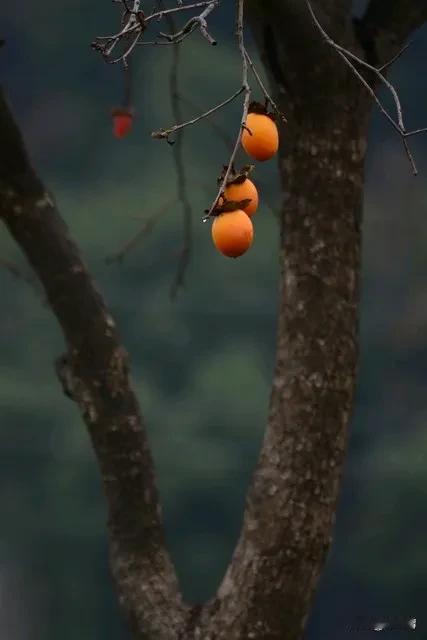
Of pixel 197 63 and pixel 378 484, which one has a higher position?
pixel 197 63

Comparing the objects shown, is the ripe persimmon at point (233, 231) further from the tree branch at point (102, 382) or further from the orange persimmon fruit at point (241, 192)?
the tree branch at point (102, 382)

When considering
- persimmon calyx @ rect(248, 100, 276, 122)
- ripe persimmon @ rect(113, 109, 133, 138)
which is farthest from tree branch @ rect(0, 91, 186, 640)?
persimmon calyx @ rect(248, 100, 276, 122)

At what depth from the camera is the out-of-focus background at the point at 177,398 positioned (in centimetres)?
218

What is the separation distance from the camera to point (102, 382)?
1519 millimetres

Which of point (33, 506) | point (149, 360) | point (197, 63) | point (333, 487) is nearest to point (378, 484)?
point (149, 360)

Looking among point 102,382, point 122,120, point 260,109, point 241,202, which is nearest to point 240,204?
point 241,202

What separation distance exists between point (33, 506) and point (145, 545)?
730 millimetres

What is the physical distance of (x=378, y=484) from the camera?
2.18m

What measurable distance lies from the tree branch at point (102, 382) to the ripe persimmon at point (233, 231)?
0.79 m

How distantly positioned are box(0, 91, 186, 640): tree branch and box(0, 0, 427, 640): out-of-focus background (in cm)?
64

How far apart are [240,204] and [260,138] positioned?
6 centimetres

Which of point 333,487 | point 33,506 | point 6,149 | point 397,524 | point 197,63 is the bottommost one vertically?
point 333,487

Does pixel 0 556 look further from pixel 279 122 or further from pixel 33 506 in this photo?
pixel 279 122

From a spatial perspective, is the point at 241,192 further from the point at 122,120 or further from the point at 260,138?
the point at 122,120
